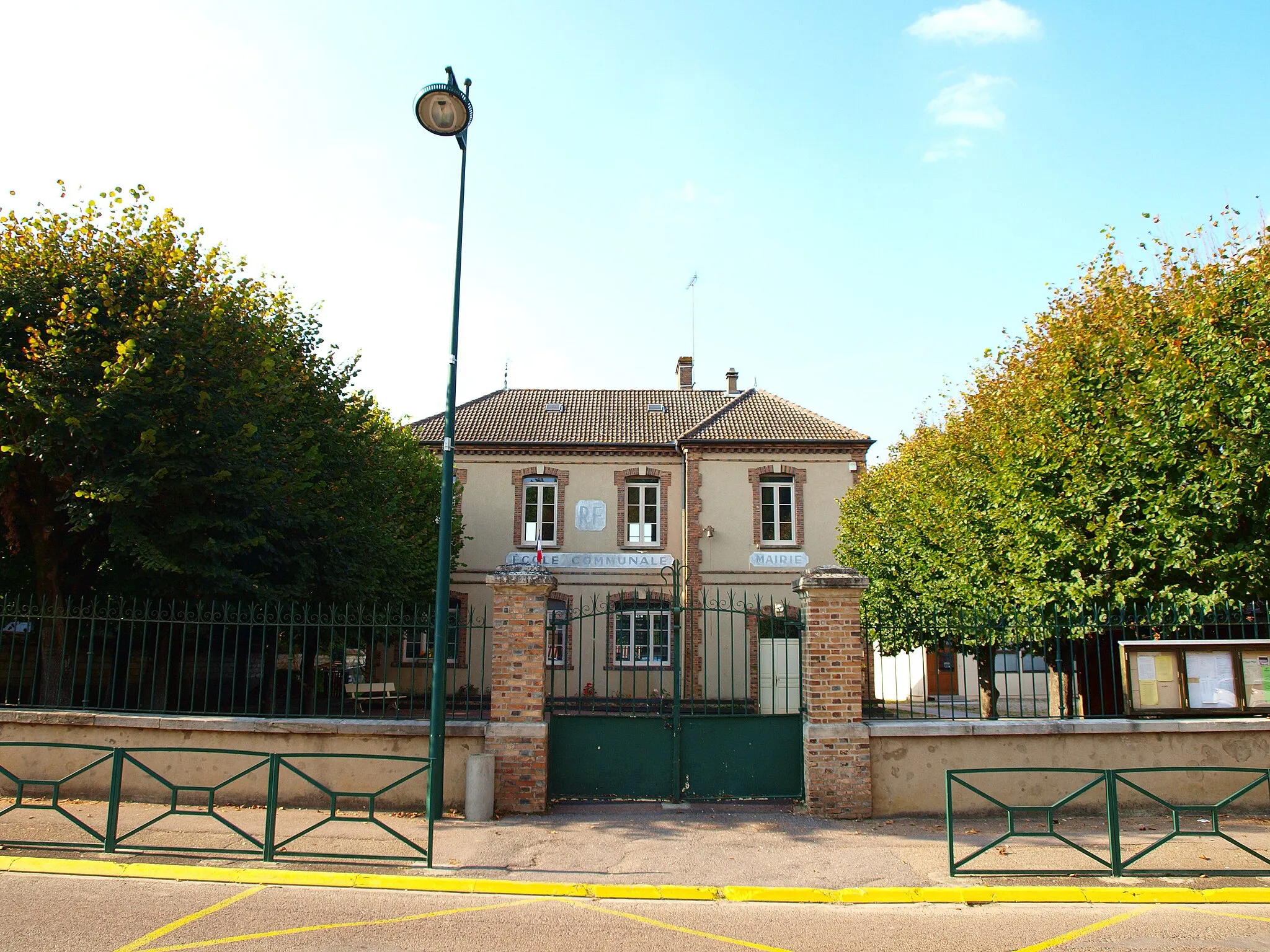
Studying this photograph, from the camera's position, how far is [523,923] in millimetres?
5766

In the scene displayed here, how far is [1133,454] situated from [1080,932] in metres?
6.41

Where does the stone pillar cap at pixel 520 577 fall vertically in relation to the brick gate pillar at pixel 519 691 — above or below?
above

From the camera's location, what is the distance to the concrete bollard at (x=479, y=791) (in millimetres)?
8359

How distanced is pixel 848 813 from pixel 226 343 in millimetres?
10300

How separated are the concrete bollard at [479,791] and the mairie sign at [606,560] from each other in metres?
13.1

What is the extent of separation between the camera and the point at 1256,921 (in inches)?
232

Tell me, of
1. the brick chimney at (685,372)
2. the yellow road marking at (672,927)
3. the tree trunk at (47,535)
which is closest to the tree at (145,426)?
the tree trunk at (47,535)

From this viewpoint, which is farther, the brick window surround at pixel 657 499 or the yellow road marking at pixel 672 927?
the brick window surround at pixel 657 499

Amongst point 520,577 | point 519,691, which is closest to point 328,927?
point 519,691

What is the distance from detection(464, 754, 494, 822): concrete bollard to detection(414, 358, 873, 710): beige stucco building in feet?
40.5

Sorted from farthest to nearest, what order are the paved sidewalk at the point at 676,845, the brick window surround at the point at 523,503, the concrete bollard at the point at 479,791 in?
the brick window surround at the point at 523,503, the concrete bollard at the point at 479,791, the paved sidewalk at the point at 676,845

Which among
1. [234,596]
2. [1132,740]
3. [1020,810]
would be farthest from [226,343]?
[1132,740]

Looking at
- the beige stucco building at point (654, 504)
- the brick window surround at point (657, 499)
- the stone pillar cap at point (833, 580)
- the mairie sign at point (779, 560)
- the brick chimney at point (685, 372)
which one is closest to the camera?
the stone pillar cap at point (833, 580)

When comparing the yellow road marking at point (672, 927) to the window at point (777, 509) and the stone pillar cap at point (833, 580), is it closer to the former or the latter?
the stone pillar cap at point (833, 580)
